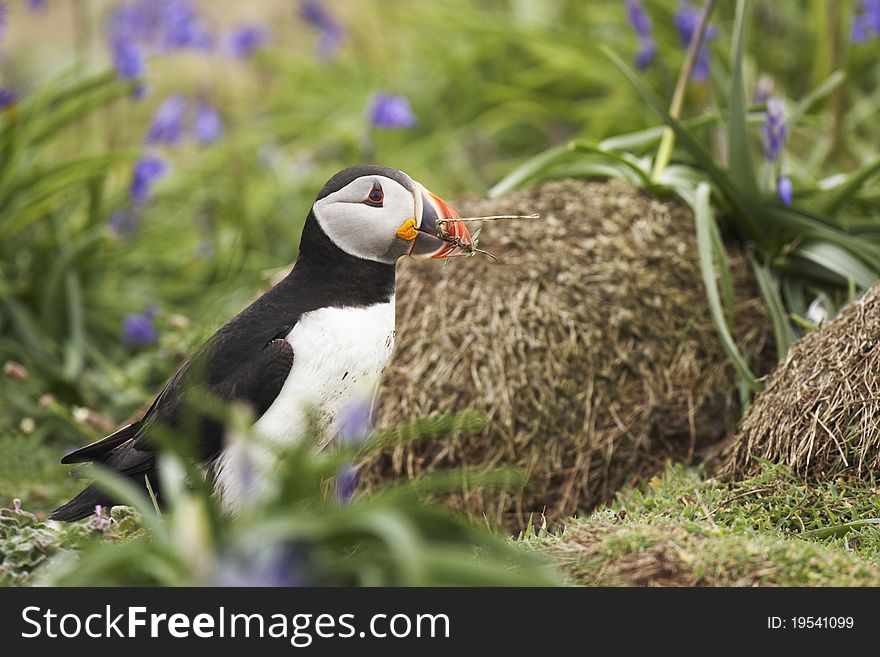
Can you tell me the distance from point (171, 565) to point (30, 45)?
8782 millimetres

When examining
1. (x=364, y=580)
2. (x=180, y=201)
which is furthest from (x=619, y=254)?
(x=180, y=201)

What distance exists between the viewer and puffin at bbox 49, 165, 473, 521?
267cm

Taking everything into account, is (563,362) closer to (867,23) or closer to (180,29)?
(867,23)

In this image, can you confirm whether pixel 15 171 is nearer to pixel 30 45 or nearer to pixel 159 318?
pixel 159 318

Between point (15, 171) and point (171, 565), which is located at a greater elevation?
point (15, 171)

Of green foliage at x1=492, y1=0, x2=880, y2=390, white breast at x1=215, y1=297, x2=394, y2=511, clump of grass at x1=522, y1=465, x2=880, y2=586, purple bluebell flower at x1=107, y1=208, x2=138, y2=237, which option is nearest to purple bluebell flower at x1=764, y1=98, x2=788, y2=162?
green foliage at x1=492, y1=0, x2=880, y2=390

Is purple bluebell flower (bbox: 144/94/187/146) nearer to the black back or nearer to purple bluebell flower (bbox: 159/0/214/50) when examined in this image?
purple bluebell flower (bbox: 159/0/214/50)

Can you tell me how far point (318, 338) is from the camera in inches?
106

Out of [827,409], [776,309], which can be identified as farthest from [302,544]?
[776,309]

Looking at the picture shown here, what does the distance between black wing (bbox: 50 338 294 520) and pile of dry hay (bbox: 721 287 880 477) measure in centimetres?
140

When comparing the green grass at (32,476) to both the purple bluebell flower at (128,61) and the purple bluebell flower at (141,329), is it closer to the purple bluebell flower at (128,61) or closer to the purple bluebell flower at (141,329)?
the purple bluebell flower at (141,329)

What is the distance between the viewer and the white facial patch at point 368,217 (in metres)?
2.67

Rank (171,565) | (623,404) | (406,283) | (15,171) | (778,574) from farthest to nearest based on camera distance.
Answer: (15,171)
(406,283)
(623,404)
(778,574)
(171,565)

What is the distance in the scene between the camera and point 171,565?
1.86 meters
